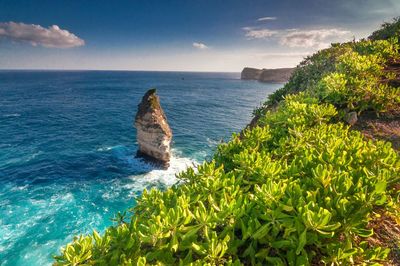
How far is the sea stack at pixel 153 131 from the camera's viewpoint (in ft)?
117

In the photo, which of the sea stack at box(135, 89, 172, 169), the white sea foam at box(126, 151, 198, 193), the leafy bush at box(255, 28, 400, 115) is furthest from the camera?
the sea stack at box(135, 89, 172, 169)

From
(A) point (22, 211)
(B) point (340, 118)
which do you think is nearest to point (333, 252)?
(B) point (340, 118)

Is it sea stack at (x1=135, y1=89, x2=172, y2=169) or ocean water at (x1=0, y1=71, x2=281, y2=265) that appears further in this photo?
sea stack at (x1=135, y1=89, x2=172, y2=169)

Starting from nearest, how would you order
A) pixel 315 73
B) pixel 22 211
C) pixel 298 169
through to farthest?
1. pixel 298 169
2. pixel 315 73
3. pixel 22 211

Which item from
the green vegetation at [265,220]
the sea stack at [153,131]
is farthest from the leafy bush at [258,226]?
the sea stack at [153,131]

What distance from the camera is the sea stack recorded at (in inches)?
1409

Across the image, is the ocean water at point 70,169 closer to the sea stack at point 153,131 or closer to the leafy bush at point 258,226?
the sea stack at point 153,131

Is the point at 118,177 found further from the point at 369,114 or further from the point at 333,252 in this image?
the point at 333,252

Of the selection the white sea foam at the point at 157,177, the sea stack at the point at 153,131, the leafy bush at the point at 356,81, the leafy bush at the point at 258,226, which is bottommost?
the white sea foam at the point at 157,177

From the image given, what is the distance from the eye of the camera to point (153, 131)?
35.8m

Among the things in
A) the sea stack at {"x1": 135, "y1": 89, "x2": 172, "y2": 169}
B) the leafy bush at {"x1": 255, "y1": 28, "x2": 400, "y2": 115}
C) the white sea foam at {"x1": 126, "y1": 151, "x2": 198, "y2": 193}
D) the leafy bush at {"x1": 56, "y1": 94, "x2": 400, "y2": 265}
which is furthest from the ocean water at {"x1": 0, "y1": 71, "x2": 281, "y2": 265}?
the leafy bush at {"x1": 255, "y1": 28, "x2": 400, "y2": 115}

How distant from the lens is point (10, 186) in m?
28.7

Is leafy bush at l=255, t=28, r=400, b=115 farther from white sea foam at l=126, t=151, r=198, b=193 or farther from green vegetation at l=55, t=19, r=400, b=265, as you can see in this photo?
white sea foam at l=126, t=151, r=198, b=193

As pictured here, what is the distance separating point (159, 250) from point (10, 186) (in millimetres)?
32830
